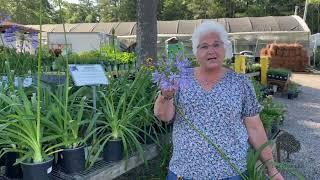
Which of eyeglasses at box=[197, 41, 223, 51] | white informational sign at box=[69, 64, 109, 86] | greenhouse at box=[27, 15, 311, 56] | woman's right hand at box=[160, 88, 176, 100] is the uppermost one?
greenhouse at box=[27, 15, 311, 56]

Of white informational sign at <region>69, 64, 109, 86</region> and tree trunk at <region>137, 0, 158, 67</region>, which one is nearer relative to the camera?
white informational sign at <region>69, 64, 109, 86</region>

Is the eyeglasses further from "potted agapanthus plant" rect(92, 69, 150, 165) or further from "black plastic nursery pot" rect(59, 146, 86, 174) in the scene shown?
"black plastic nursery pot" rect(59, 146, 86, 174)

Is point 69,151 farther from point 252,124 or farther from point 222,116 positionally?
point 252,124

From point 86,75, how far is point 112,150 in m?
0.50

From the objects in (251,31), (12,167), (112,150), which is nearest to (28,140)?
(12,167)

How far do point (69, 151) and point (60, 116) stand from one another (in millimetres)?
204

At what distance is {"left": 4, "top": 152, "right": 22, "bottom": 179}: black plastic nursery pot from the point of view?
2197mm

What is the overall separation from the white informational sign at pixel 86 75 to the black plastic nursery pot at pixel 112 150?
39 centimetres

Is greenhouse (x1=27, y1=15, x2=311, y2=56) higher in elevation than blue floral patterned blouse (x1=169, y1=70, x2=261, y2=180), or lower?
higher

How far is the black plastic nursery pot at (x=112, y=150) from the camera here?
7.84 feet

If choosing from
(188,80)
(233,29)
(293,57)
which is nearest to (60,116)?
(188,80)

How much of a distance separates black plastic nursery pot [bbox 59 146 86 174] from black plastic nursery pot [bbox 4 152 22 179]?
0.86 ft

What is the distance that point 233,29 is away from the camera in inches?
1089

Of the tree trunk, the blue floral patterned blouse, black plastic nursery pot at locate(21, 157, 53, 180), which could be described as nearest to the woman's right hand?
the blue floral patterned blouse
